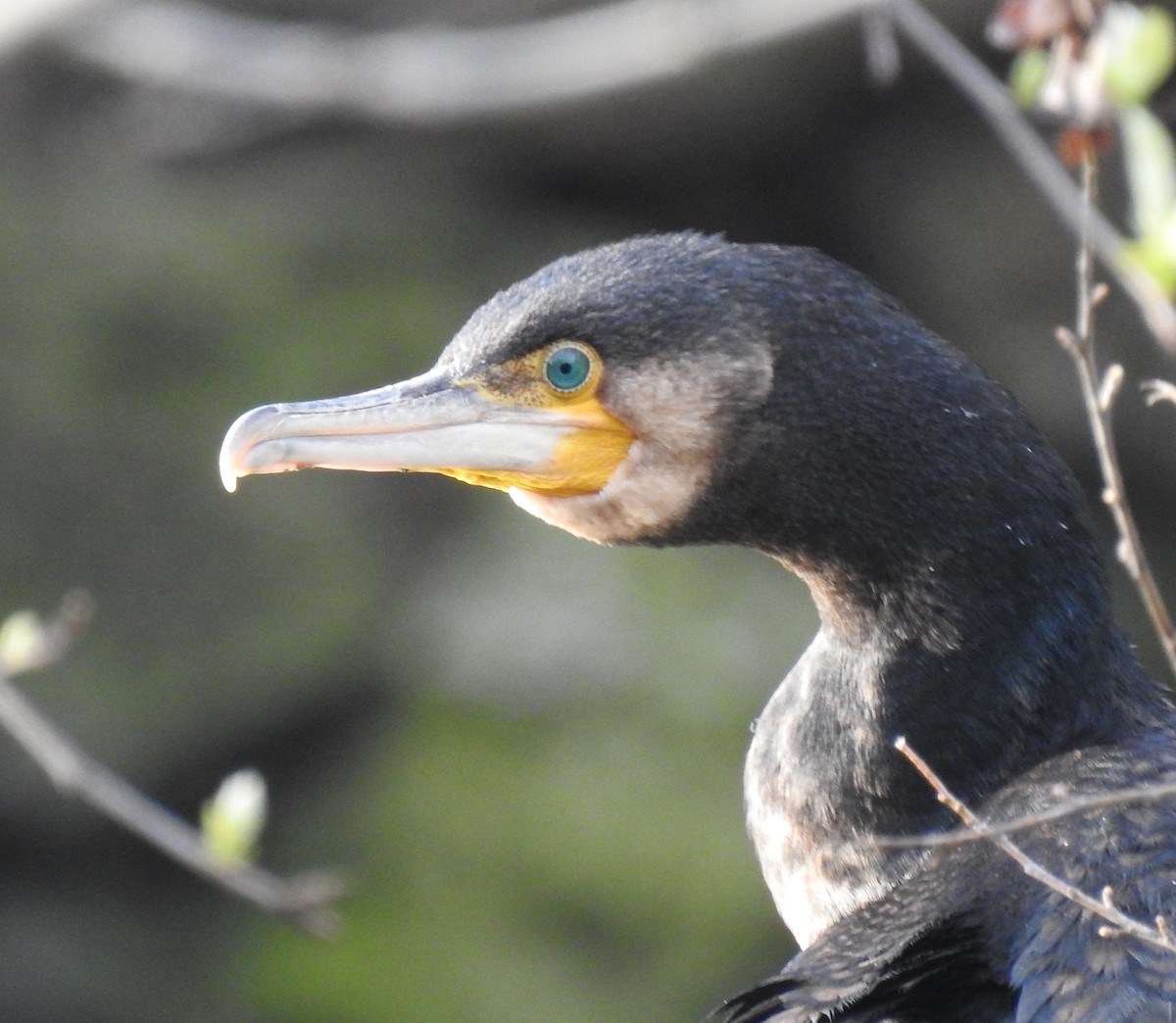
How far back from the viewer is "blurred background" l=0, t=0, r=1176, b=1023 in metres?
6.09

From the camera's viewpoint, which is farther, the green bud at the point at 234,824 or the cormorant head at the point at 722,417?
the green bud at the point at 234,824

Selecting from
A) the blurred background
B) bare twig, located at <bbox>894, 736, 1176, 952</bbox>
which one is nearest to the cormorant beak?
bare twig, located at <bbox>894, 736, 1176, 952</bbox>

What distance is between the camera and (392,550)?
6586mm

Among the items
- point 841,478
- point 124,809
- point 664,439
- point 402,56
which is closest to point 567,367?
point 664,439

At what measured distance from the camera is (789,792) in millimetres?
2416

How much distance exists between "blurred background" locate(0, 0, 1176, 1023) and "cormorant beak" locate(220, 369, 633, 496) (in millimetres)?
3375

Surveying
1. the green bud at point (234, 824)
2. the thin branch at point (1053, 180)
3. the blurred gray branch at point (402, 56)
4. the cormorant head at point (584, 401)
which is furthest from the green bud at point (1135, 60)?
the blurred gray branch at point (402, 56)

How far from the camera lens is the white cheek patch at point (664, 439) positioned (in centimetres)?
222

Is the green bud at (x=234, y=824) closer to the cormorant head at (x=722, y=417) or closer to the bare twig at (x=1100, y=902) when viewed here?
the cormorant head at (x=722, y=417)

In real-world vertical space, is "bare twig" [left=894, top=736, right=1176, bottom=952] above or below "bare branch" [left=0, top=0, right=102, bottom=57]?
below

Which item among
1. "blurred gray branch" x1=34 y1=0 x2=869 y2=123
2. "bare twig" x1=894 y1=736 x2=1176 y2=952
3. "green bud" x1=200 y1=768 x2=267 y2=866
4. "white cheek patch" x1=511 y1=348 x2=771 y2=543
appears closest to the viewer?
"bare twig" x1=894 y1=736 x2=1176 y2=952

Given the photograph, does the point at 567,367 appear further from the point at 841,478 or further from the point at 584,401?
the point at 841,478

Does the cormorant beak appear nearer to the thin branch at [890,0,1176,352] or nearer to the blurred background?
the thin branch at [890,0,1176,352]

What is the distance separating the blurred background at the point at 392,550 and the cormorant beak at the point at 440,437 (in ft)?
11.1
